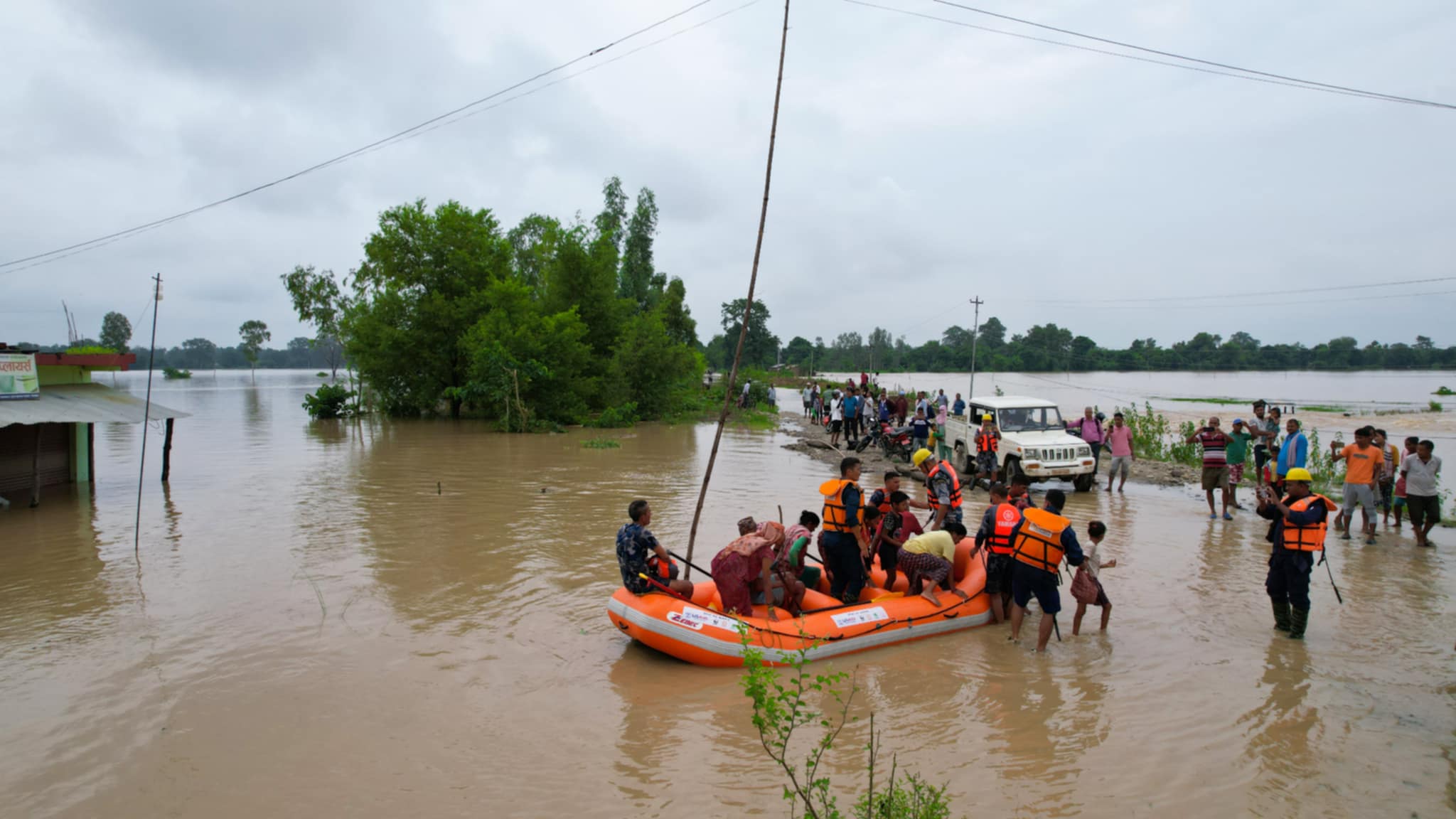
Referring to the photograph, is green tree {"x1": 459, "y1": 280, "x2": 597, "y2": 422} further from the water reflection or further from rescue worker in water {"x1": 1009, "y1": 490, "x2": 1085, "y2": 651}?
the water reflection

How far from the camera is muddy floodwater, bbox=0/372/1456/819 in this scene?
481cm

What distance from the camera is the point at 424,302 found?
1324 inches

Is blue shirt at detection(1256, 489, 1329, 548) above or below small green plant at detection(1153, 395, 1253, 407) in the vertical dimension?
below

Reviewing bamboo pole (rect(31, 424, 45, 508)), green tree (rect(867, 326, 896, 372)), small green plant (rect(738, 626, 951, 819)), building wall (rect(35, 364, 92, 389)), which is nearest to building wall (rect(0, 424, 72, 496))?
bamboo pole (rect(31, 424, 45, 508))

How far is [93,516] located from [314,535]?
14.3 feet

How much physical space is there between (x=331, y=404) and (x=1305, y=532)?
1436 inches

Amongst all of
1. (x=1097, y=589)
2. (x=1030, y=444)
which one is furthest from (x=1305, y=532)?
(x=1030, y=444)

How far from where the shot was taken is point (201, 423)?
32.2 m

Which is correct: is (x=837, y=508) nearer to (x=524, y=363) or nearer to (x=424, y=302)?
(x=524, y=363)

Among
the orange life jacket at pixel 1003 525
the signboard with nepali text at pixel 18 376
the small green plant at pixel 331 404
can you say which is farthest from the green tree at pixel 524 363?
Answer: the orange life jacket at pixel 1003 525

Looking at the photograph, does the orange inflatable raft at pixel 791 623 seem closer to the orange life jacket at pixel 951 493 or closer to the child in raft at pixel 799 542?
the child in raft at pixel 799 542

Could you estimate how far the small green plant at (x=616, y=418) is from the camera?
30.8 meters

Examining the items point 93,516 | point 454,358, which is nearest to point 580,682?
point 93,516

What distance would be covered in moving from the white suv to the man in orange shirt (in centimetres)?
398
